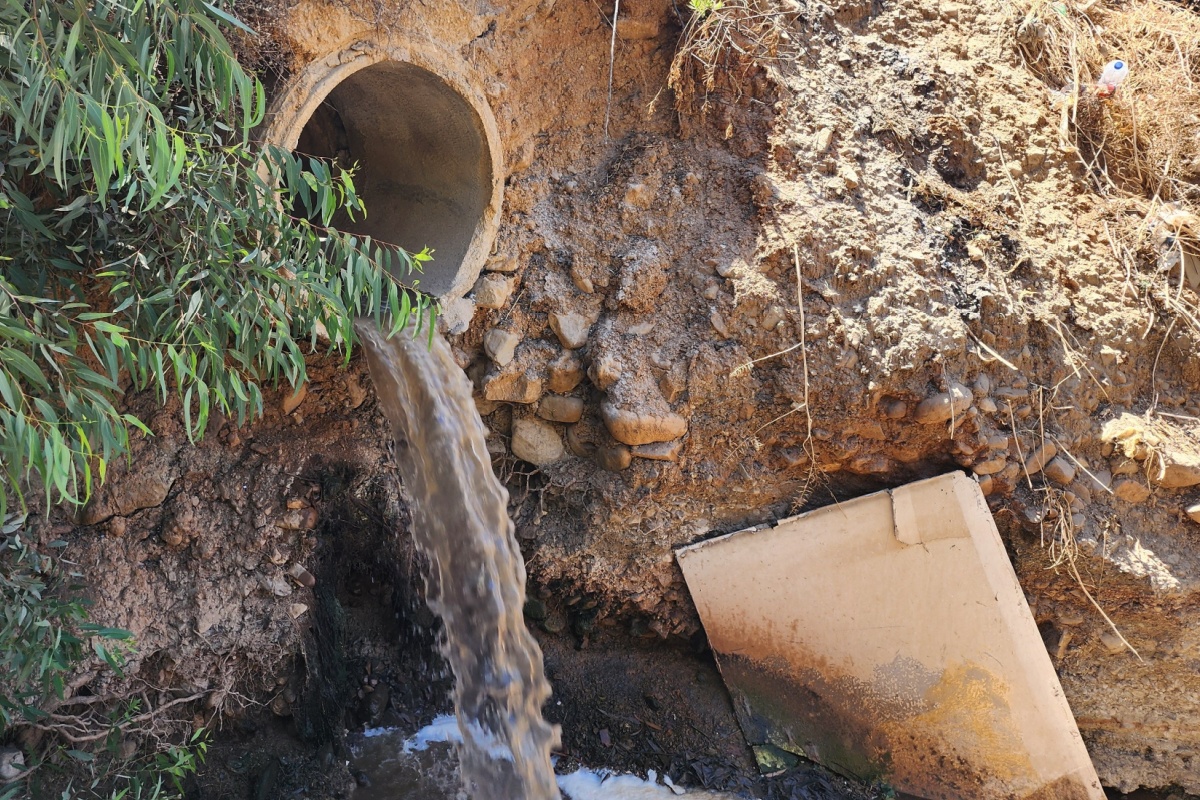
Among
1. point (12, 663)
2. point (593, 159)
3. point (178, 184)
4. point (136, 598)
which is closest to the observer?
point (178, 184)

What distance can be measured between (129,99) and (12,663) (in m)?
1.46

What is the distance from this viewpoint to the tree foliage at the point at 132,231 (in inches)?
74.7

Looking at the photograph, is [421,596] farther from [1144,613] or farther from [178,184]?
[1144,613]

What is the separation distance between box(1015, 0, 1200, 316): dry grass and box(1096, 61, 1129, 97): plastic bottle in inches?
1.3

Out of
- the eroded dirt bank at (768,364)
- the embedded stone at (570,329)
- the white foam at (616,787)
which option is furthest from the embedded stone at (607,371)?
the white foam at (616,787)

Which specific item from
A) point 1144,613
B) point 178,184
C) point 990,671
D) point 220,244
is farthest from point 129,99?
point 1144,613

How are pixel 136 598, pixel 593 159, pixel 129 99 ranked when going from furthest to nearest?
pixel 593 159 < pixel 136 598 < pixel 129 99

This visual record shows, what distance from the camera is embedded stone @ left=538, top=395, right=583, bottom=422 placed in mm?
3500

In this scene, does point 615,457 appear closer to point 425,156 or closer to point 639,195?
point 639,195

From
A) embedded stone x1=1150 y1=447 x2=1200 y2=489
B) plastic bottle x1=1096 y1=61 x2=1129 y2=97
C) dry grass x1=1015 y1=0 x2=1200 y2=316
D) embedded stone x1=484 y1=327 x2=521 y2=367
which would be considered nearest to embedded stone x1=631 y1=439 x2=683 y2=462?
embedded stone x1=484 y1=327 x2=521 y2=367

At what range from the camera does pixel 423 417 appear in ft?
10.8

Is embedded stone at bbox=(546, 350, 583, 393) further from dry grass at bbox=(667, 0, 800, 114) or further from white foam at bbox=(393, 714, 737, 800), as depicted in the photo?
white foam at bbox=(393, 714, 737, 800)

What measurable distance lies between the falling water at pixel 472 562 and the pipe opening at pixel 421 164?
0.35 meters

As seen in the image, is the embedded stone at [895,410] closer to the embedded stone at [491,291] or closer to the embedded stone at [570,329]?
the embedded stone at [570,329]
